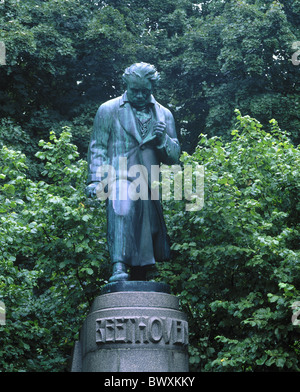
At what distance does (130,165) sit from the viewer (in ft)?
26.0

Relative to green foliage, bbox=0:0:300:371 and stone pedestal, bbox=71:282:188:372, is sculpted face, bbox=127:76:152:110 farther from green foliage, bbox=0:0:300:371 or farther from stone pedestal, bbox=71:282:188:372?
stone pedestal, bbox=71:282:188:372

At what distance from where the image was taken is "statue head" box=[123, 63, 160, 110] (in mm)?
8016

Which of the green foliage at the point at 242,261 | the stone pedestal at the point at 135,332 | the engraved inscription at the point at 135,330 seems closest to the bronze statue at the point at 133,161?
the stone pedestal at the point at 135,332

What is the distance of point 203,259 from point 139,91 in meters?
2.83

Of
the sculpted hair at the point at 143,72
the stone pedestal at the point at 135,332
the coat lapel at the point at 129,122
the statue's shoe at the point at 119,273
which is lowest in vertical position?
the stone pedestal at the point at 135,332

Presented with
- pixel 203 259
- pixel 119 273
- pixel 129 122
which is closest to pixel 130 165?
pixel 129 122

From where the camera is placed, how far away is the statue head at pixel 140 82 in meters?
8.02

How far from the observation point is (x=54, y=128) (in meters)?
18.2

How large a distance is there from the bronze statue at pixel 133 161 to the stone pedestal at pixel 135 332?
466 mm

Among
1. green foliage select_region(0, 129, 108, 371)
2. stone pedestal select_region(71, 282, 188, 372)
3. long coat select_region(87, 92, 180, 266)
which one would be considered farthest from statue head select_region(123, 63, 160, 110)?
green foliage select_region(0, 129, 108, 371)

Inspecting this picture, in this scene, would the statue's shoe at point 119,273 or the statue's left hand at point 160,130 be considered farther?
the statue's left hand at point 160,130

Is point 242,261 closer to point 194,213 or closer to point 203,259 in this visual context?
point 203,259

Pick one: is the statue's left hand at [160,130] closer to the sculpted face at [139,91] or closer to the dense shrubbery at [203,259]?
the sculpted face at [139,91]

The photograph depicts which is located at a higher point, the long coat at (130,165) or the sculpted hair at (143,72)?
the sculpted hair at (143,72)
